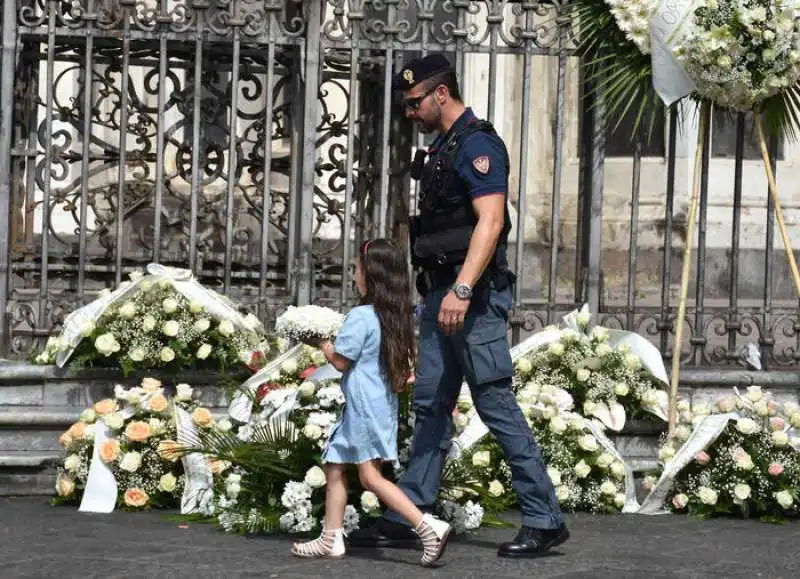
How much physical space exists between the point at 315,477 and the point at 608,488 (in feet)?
5.38

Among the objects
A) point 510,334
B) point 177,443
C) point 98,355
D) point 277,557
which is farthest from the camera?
point 510,334

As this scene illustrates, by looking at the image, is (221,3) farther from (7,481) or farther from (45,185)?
(7,481)

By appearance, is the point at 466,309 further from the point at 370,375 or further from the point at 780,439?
the point at 780,439

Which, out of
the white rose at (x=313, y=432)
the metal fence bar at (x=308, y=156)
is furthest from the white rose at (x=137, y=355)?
the white rose at (x=313, y=432)

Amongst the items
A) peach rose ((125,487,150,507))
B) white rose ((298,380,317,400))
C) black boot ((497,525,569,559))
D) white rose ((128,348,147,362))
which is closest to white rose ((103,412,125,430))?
peach rose ((125,487,150,507))

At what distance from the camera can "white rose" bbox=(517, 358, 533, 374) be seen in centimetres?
886

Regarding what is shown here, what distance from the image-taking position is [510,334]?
9.83m

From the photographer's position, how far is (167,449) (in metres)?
8.02

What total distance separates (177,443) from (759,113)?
3424 mm

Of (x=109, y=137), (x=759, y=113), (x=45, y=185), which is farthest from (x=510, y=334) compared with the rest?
(x=109, y=137)

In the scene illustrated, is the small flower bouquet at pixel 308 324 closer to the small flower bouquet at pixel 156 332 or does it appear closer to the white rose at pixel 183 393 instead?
the white rose at pixel 183 393

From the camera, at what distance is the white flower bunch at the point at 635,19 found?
29.3 feet

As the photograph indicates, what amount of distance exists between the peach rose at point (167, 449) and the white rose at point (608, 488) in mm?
2017

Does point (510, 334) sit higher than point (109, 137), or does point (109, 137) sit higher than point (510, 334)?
point (109, 137)
